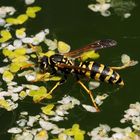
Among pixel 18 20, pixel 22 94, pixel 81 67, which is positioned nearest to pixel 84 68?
pixel 81 67

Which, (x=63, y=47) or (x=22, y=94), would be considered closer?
(x=22, y=94)

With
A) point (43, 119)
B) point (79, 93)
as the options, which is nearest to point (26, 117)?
point (43, 119)

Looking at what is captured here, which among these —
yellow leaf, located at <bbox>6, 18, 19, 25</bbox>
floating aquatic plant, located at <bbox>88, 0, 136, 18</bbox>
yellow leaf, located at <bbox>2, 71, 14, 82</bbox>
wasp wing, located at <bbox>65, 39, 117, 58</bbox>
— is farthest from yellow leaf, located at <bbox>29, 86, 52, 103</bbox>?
floating aquatic plant, located at <bbox>88, 0, 136, 18</bbox>

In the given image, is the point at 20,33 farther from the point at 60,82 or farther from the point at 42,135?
the point at 42,135

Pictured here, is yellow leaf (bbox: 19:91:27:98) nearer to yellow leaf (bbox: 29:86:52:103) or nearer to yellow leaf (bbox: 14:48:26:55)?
yellow leaf (bbox: 29:86:52:103)

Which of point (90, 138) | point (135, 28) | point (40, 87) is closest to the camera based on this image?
point (90, 138)

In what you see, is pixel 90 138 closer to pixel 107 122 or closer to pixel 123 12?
pixel 107 122

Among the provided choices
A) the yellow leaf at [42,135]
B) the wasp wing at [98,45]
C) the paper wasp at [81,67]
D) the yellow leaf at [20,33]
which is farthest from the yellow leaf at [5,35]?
the yellow leaf at [42,135]

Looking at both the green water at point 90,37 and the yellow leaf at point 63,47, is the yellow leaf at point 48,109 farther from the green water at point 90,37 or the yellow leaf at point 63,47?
the yellow leaf at point 63,47
